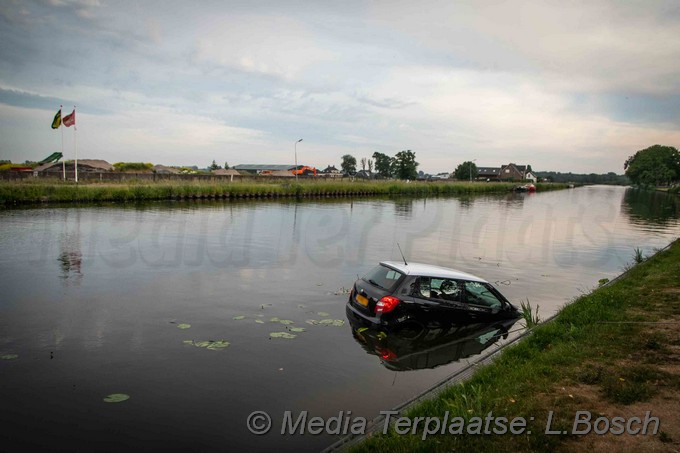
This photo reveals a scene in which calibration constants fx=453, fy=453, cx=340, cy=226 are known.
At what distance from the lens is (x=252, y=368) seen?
8031 mm

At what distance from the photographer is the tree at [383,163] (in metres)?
175

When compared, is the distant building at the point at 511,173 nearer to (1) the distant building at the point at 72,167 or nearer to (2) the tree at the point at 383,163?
(2) the tree at the point at 383,163

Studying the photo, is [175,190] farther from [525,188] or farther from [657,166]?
[657,166]

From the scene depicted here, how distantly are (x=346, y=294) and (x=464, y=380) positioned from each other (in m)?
6.62

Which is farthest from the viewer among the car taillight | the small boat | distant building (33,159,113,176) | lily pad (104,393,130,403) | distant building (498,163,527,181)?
distant building (498,163,527,181)

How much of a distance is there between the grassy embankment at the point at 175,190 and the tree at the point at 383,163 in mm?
91118

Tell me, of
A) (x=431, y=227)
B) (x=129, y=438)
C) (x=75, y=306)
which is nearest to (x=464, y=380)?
(x=129, y=438)

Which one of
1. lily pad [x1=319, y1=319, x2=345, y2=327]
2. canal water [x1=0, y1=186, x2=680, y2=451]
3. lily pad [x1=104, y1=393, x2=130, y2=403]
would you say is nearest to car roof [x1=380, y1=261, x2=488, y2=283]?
canal water [x1=0, y1=186, x2=680, y2=451]

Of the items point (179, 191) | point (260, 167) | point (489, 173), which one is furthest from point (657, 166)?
point (179, 191)

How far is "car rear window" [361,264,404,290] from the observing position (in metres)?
9.91

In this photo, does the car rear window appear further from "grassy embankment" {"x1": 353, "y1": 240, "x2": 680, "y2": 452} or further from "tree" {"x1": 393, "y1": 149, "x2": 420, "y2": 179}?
"tree" {"x1": 393, "y1": 149, "x2": 420, "y2": 179}

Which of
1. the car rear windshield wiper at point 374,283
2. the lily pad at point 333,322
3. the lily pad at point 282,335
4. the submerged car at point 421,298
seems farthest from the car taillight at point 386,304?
the lily pad at point 282,335

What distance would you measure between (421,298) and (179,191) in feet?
149

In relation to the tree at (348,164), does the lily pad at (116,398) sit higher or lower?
lower
